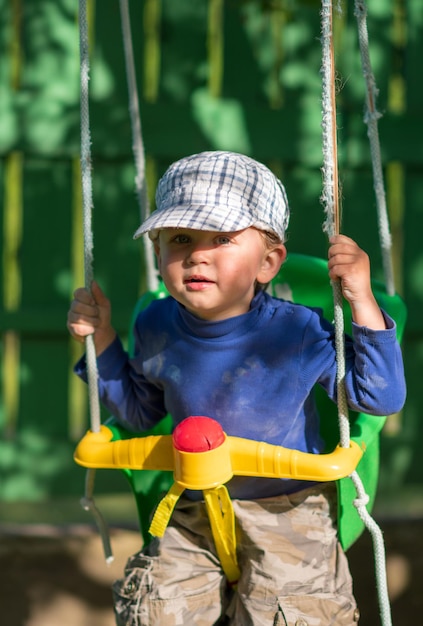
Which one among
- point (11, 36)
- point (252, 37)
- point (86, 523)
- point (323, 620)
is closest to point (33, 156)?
point (11, 36)

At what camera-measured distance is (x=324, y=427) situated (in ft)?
8.10

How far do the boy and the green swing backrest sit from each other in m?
0.07

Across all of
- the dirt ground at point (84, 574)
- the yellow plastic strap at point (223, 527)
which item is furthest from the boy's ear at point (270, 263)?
the dirt ground at point (84, 574)

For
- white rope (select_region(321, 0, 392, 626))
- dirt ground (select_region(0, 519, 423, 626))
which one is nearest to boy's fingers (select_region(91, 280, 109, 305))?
white rope (select_region(321, 0, 392, 626))

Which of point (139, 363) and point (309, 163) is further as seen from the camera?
point (309, 163)

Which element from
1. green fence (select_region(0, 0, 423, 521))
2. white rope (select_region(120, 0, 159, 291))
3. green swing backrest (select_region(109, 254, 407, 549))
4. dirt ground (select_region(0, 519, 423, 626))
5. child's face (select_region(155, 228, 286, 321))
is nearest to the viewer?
child's face (select_region(155, 228, 286, 321))

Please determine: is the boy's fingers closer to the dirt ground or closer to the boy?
the boy

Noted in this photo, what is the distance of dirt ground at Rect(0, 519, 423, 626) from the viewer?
3145 millimetres

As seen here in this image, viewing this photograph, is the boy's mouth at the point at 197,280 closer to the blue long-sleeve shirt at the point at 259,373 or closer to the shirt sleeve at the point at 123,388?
the blue long-sleeve shirt at the point at 259,373

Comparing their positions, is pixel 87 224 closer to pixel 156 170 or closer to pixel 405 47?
pixel 156 170

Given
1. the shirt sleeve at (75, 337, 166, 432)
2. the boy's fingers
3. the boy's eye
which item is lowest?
the shirt sleeve at (75, 337, 166, 432)

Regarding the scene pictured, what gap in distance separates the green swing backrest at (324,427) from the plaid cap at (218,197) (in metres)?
0.46

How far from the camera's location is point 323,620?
2.09 m

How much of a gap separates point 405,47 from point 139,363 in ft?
6.84
